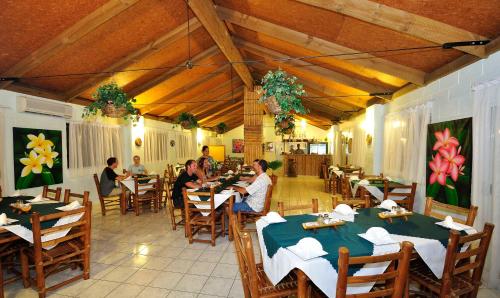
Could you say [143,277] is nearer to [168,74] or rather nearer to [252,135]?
[168,74]

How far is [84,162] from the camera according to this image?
6.09 meters

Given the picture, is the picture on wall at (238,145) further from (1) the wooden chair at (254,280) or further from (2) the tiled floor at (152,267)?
(1) the wooden chair at (254,280)

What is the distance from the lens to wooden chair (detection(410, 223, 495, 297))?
1725mm

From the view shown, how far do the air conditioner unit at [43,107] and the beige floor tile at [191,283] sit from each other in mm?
4359

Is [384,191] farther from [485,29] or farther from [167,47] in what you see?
[167,47]

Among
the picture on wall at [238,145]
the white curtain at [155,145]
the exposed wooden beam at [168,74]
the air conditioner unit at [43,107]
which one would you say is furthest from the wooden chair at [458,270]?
the picture on wall at [238,145]

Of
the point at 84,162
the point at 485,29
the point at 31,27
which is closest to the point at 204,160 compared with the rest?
the point at 84,162

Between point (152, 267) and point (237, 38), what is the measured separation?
454cm

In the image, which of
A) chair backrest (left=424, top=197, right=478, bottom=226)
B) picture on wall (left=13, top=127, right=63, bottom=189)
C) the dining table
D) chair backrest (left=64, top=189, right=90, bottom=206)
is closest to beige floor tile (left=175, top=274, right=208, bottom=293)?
the dining table

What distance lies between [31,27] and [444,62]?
5.57 m

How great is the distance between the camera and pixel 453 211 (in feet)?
10.7

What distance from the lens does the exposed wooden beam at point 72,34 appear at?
3.36m

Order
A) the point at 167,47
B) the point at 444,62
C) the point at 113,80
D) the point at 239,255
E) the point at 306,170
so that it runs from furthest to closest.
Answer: the point at 306,170, the point at 113,80, the point at 167,47, the point at 444,62, the point at 239,255

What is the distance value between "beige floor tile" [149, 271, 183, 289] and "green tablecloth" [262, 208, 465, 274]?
1.34 meters
